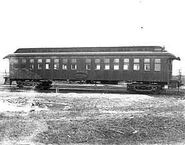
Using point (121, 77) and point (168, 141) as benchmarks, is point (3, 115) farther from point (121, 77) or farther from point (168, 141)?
point (121, 77)

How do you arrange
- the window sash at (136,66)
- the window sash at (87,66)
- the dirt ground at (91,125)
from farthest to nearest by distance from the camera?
the window sash at (87,66) → the window sash at (136,66) → the dirt ground at (91,125)

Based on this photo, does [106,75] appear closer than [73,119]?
No

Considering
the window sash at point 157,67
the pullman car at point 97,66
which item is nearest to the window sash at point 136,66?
the pullman car at point 97,66

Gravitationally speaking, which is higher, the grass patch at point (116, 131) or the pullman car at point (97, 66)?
the pullman car at point (97, 66)

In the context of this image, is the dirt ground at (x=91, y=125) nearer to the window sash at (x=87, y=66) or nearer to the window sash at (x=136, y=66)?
the window sash at (x=136, y=66)

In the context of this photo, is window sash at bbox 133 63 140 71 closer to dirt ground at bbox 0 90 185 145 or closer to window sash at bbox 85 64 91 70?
window sash at bbox 85 64 91 70

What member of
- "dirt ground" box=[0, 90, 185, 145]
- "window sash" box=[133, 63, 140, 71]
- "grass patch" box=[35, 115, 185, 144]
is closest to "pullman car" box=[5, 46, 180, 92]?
"window sash" box=[133, 63, 140, 71]

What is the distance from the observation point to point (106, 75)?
68.0ft

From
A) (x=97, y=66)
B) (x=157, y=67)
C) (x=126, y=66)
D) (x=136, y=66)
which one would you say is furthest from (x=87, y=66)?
(x=157, y=67)

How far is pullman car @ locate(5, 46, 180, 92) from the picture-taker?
1967 cm

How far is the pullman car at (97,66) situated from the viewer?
19.7 m

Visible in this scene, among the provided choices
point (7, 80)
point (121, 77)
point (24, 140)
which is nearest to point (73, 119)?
point (24, 140)

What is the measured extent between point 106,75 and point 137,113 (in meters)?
9.95

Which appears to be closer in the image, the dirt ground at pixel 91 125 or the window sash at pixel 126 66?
the dirt ground at pixel 91 125
